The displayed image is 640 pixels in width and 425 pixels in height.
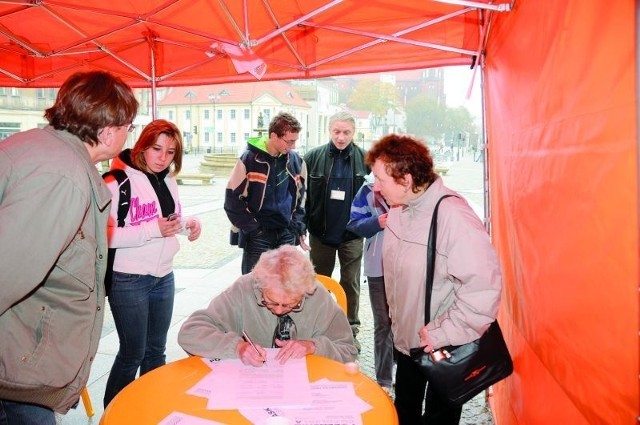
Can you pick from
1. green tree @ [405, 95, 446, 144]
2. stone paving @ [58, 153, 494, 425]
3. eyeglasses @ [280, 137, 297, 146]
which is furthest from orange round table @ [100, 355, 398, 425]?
green tree @ [405, 95, 446, 144]

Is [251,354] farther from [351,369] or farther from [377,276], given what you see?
[377,276]

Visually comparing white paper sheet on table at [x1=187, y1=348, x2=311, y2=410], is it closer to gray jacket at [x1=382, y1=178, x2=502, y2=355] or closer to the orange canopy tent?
gray jacket at [x1=382, y1=178, x2=502, y2=355]

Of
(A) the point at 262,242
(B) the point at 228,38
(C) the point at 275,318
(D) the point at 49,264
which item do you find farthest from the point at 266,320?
(B) the point at 228,38

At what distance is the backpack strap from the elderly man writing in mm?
747

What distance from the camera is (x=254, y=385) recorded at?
1.83 m

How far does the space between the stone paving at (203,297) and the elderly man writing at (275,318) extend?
143 cm

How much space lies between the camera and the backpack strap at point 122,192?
2.57 meters

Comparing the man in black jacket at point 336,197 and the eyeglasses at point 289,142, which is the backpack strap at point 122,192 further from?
the man in black jacket at point 336,197

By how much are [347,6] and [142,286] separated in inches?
93.9

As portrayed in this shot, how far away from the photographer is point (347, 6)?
3.53 metres

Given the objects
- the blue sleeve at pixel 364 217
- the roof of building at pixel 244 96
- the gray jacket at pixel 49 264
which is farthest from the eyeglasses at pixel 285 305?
the roof of building at pixel 244 96

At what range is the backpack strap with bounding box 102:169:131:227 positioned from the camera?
2566 mm

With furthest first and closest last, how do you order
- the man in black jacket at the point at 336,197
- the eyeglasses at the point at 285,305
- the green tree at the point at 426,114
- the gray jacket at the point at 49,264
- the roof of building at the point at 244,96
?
1. the roof of building at the point at 244,96
2. the green tree at the point at 426,114
3. the man in black jacket at the point at 336,197
4. the eyeglasses at the point at 285,305
5. the gray jacket at the point at 49,264

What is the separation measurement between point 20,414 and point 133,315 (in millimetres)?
1107
